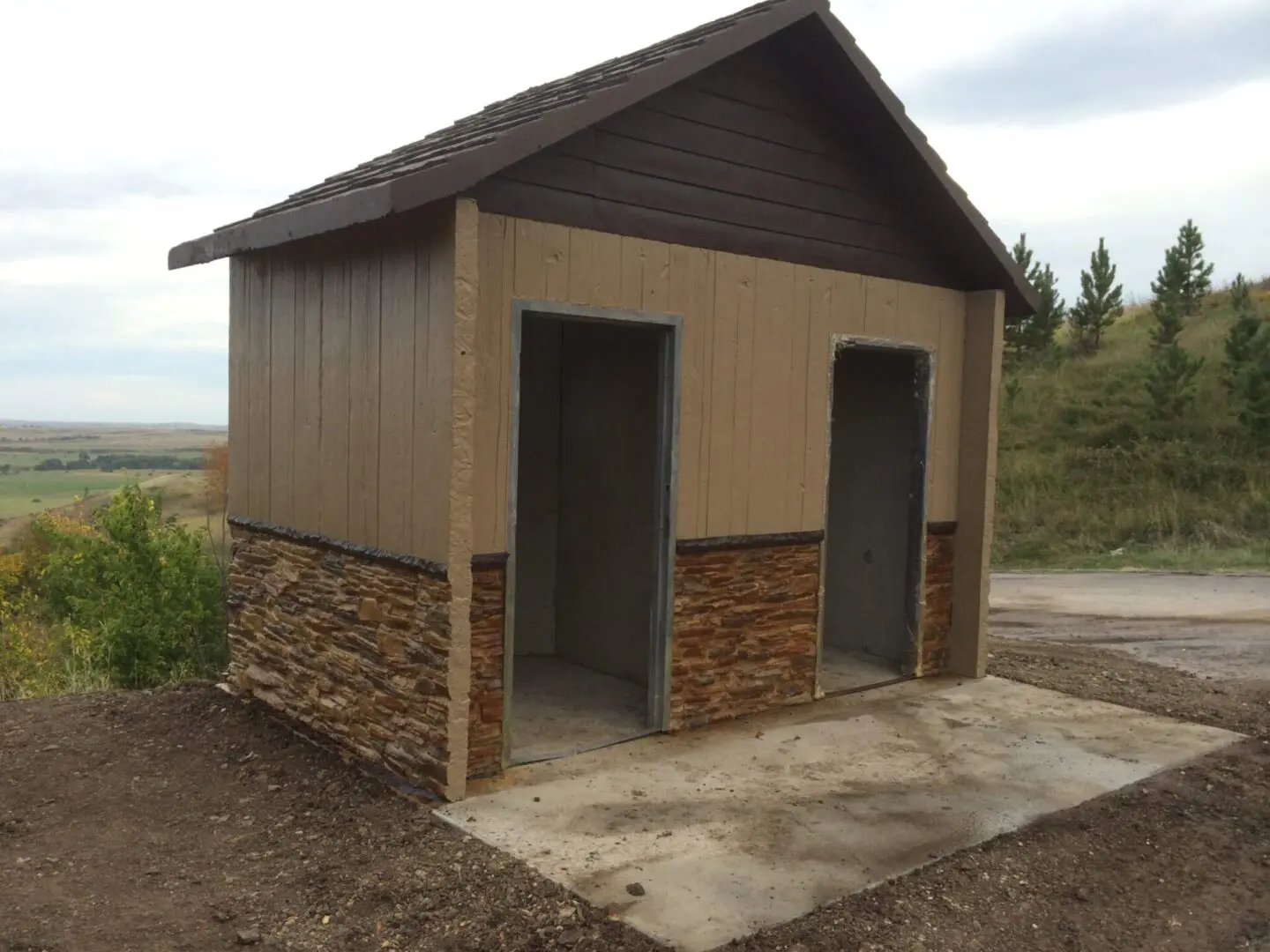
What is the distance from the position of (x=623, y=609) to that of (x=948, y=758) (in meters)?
2.48

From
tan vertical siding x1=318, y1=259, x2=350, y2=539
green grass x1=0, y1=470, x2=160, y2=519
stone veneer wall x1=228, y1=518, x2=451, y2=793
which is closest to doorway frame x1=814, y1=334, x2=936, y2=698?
stone veneer wall x1=228, y1=518, x2=451, y2=793

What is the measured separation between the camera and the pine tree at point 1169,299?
24516 millimetres

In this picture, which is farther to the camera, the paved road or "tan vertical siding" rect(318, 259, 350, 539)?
the paved road

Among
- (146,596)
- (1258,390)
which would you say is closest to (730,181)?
(146,596)

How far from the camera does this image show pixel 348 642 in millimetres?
5281

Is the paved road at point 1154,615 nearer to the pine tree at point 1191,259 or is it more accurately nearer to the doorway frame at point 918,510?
the doorway frame at point 918,510

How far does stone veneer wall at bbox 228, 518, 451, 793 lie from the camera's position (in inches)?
186

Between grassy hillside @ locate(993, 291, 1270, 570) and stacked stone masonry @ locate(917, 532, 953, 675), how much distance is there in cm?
956

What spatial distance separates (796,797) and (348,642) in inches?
94.8

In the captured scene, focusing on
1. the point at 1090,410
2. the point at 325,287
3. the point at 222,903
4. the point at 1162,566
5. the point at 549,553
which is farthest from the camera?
the point at 1090,410

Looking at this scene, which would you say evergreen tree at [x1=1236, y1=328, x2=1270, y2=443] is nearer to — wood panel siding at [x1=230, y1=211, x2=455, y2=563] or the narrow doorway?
the narrow doorway

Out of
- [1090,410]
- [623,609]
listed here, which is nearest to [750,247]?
[623,609]

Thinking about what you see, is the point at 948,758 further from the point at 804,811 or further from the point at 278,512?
the point at 278,512

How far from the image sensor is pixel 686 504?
223 inches
